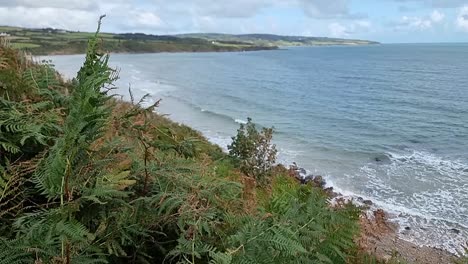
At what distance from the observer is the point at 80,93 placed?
2.04 metres

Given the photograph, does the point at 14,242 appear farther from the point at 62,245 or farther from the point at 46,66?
the point at 46,66

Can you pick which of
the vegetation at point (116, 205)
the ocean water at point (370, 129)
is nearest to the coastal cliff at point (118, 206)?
the vegetation at point (116, 205)

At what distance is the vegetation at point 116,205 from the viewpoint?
6.63 feet

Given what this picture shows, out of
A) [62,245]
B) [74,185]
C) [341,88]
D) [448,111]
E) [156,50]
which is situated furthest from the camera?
[156,50]

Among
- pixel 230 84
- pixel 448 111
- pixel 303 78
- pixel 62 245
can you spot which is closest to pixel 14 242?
pixel 62 245

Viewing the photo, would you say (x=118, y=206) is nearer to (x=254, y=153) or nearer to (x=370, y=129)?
A: (x=254, y=153)

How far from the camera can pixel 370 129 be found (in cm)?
3934

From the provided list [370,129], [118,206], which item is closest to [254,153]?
[118,206]

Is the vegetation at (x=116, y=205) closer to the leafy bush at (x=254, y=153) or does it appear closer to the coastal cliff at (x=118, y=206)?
the coastal cliff at (x=118, y=206)

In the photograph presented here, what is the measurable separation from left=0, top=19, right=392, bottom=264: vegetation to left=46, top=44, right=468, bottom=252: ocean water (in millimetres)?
6733

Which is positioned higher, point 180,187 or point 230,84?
point 180,187

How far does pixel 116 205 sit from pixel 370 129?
1526 inches

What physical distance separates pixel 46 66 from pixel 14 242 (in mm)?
3078

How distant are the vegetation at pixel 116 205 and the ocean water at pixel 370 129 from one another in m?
6.73
